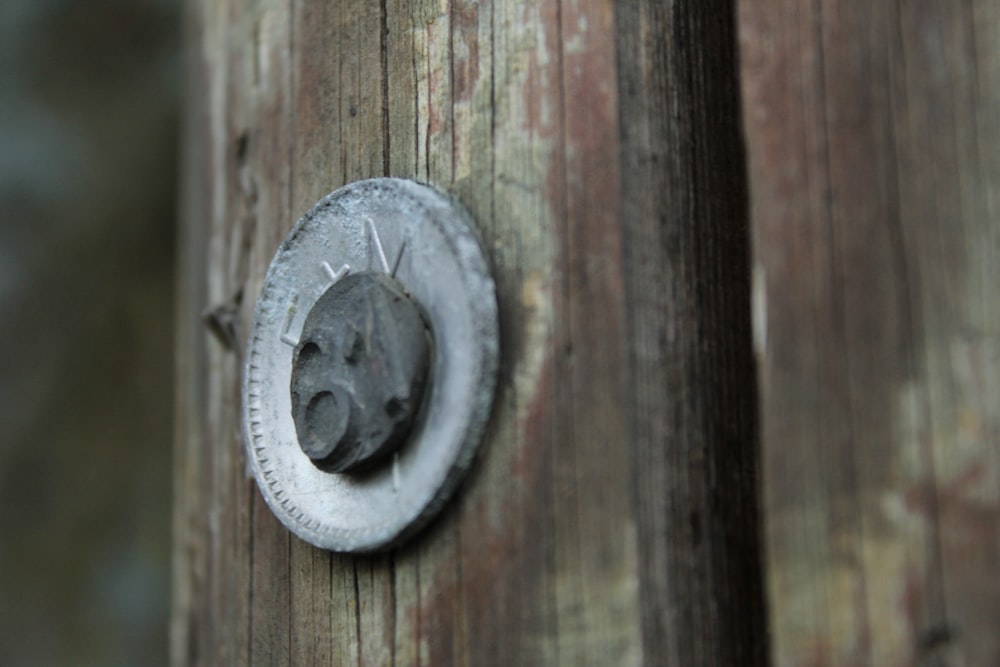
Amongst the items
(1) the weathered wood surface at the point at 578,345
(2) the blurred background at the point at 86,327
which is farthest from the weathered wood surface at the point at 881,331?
(2) the blurred background at the point at 86,327

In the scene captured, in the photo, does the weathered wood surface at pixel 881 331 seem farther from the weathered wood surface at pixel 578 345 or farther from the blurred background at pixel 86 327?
the blurred background at pixel 86 327

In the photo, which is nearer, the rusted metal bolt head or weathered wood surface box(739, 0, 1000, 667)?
weathered wood surface box(739, 0, 1000, 667)

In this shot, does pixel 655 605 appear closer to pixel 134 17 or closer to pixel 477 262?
pixel 477 262

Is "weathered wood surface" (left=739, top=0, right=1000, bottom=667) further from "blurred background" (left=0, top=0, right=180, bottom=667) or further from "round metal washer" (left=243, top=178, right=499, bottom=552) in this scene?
"blurred background" (left=0, top=0, right=180, bottom=667)

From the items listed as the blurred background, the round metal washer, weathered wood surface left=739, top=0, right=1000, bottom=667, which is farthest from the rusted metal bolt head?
the blurred background

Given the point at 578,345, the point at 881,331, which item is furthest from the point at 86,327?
the point at 881,331
